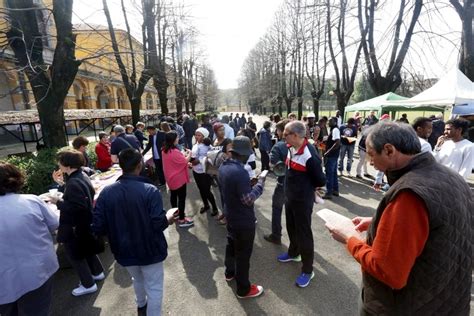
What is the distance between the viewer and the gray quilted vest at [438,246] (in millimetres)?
1117

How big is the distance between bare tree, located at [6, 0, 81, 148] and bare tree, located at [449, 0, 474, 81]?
11.3m

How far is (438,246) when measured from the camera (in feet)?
3.77

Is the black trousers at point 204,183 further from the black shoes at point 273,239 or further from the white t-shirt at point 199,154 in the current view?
the black shoes at point 273,239

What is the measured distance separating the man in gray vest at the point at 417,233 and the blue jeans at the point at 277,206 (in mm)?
2508

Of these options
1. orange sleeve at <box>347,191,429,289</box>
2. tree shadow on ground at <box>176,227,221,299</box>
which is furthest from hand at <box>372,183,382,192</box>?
orange sleeve at <box>347,191,429,289</box>

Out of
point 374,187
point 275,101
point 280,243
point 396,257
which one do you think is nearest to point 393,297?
point 396,257

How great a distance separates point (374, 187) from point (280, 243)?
4.10 m

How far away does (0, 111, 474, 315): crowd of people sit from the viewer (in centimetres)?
115

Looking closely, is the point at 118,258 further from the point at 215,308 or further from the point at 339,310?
the point at 339,310

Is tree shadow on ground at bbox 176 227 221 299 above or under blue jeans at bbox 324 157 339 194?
under

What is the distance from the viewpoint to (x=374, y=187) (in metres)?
6.66

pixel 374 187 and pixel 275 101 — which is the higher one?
pixel 275 101

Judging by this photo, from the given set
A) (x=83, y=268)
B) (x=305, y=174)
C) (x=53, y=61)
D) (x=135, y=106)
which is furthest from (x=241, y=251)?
(x=135, y=106)

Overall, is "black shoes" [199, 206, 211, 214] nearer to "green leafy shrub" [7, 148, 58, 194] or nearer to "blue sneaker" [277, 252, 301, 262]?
"blue sneaker" [277, 252, 301, 262]
